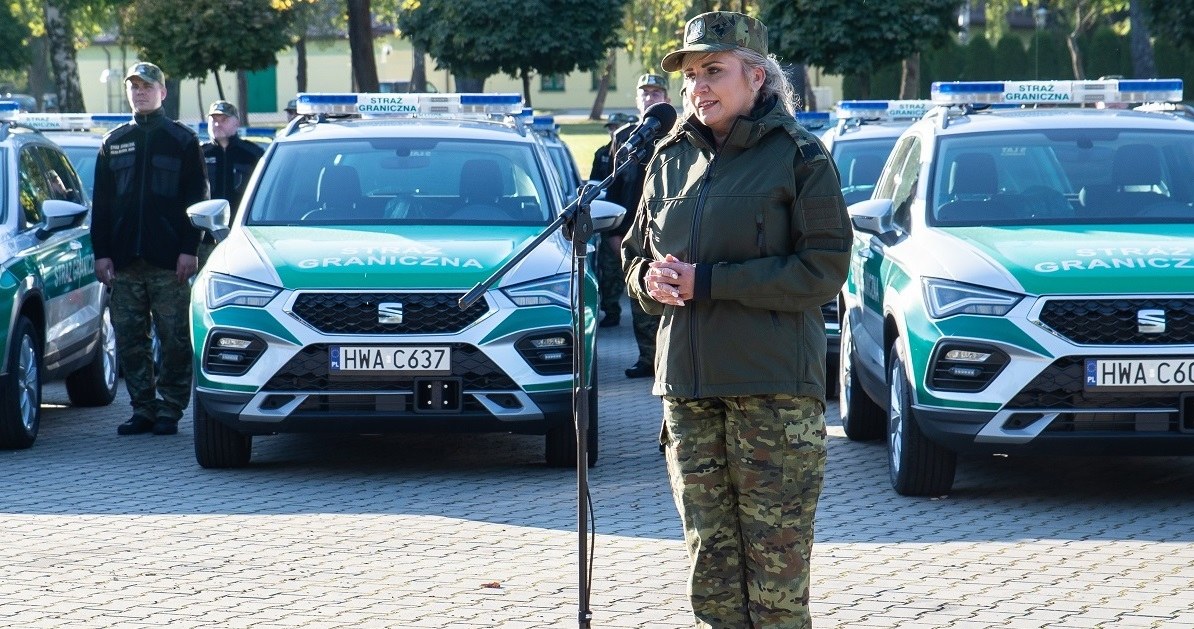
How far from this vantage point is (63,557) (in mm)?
6891

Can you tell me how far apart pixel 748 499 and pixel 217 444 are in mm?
4876

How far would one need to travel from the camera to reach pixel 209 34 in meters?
29.8

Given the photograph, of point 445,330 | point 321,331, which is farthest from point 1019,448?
point 321,331

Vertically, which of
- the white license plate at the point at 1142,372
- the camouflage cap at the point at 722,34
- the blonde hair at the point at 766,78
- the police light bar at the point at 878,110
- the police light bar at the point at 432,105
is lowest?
the white license plate at the point at 1142,372

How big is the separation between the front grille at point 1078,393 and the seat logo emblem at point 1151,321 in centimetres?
25

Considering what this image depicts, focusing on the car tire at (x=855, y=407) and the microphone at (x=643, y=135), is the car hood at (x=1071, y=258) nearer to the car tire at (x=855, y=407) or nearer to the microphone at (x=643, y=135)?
the car tire at (x=855, y=407)

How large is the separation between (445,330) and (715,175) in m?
3.93

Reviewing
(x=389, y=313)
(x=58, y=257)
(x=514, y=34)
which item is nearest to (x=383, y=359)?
(x=389, y=313)

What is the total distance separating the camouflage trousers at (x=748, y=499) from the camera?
4500 millimetres

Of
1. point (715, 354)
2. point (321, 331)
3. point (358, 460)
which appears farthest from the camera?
point (358, 460)

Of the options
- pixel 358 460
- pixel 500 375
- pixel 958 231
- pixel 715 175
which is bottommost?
pixel 358 460

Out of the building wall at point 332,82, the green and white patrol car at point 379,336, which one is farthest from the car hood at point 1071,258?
the building wall at point 332,82

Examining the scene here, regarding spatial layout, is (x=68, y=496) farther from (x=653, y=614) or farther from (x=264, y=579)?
(x=653, y=614)

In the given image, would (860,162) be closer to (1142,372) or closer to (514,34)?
(1142,372)
